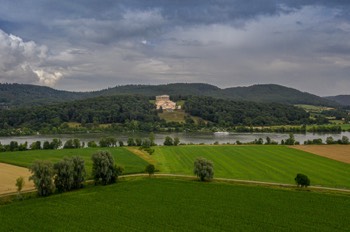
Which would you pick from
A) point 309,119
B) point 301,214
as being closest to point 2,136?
point 301,214

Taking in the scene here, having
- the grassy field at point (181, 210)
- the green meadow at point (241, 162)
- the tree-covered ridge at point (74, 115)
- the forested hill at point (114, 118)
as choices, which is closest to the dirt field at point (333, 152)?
the green meadow at point (241, 162)

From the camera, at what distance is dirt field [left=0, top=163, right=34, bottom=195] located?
4865 centimetres

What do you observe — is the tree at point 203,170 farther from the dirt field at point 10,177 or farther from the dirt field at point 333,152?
the dirt field at point 333,152

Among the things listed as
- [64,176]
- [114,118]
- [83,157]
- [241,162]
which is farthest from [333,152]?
[114,118]

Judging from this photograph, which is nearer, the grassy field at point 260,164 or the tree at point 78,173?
the tree at point 78,173

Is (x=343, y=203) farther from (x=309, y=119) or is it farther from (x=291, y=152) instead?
(x=309, y=119)

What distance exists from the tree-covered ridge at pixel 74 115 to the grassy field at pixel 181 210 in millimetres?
124957

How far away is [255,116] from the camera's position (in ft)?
624

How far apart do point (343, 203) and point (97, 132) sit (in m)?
125

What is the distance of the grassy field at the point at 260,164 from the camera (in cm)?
5591

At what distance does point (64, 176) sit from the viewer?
4828 cm

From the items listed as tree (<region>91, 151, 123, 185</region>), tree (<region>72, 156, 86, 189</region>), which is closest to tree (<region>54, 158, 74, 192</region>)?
tree (<region>72, 156, 86, 189</region>)

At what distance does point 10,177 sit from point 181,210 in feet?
101

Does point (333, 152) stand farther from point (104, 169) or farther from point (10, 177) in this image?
point (10, 177)
